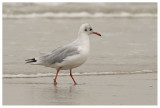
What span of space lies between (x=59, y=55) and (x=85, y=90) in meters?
0.91

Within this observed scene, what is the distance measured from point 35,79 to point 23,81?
0.92ft

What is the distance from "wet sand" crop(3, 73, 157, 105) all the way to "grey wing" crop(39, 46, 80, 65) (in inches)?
15.3

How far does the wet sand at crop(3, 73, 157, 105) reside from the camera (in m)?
6.46

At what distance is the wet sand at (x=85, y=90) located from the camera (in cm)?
646

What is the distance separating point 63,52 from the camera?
Answer: 7.85m

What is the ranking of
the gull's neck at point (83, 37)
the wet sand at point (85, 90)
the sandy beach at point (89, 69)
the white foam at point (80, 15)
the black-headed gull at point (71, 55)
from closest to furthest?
1. the wet sand at point (85, 90)
2. the sandy beach at point (89, 69)
3. the black-headed gull at point (71, 55)
4. the gull's neck at point (83, 37)
5. the white foam at point (80, 15)

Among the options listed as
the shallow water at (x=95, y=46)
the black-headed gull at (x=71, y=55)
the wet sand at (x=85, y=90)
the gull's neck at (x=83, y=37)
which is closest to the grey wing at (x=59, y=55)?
the black-headed gull at (x=71, y=55)

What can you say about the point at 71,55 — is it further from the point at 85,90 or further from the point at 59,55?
the point at 85,90

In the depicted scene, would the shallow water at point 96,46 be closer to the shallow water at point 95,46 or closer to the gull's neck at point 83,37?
the shallow water at point 95,46

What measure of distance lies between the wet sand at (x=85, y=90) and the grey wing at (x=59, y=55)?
389 mm

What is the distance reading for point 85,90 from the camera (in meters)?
7.29

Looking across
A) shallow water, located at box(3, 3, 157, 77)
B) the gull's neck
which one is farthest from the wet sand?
the gull's neck

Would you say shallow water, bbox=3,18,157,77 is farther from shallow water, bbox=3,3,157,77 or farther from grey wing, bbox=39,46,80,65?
grey wing, bbox=39,46,80,65

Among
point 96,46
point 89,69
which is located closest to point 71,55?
point 89,69
